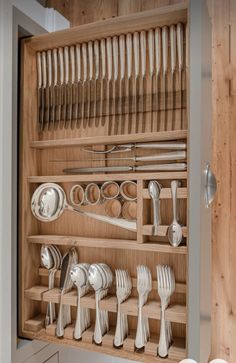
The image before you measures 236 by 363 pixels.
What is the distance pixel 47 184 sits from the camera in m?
1.18

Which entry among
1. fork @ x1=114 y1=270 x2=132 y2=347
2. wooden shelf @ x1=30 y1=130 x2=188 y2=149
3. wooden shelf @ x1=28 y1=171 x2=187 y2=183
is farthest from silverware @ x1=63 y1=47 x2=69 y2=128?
fork @ x1=114 y1=270 x2=132 y2=347

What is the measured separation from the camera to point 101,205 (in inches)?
46.9

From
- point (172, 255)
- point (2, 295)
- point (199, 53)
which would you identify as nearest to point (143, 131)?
point (199, 53)

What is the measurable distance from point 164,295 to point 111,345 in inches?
9.5

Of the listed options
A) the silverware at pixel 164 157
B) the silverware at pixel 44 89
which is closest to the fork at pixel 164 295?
the silverware at pixel 164 157

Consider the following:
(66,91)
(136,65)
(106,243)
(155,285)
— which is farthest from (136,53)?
(155,285)

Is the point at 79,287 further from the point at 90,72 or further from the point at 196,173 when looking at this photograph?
the point at 90,72

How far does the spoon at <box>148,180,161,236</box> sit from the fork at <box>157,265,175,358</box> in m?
0.13

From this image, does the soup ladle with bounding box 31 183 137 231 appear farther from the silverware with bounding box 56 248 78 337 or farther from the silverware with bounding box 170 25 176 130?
the silverware with bounding box 170 25 176 130

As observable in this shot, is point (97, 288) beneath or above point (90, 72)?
beneath

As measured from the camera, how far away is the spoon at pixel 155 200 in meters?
1.04

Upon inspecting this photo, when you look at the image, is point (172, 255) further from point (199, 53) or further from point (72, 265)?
point (199, 53)

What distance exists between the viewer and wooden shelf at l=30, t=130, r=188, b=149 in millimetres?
998

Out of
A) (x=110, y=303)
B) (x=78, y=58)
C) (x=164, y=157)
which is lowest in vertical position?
(x=110, y=303)
